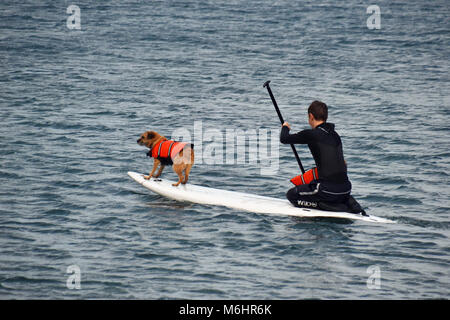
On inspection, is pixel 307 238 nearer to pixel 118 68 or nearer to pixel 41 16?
pixel 118 68

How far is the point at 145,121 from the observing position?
16.5 m

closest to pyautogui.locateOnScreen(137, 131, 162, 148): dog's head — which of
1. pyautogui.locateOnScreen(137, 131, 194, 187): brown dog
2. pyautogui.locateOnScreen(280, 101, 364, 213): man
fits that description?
pyautogui.locateOnScreen(137, 131, 194, 187): brown dog

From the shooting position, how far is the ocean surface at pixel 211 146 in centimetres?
854

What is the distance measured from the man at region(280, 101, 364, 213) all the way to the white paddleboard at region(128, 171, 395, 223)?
0.14 meters

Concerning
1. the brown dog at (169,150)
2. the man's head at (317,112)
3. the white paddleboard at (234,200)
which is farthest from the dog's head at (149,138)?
the man's head at (317,112)

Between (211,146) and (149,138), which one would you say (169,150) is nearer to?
(149,138)

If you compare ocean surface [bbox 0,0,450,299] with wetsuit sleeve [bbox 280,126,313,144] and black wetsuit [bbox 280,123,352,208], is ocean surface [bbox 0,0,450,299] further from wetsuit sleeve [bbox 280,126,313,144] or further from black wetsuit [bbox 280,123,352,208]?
wetsuit sleeve [bbox 280,126,313,144]

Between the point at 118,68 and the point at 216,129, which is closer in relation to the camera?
the point at 216,129

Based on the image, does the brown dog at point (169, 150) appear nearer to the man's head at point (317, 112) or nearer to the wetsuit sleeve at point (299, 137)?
the wetsuit sleeve at point (299, 137)

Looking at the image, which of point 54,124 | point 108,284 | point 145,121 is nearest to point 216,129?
point 145,121

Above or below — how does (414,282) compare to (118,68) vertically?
below

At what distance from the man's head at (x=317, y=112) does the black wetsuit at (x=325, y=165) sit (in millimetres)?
80
